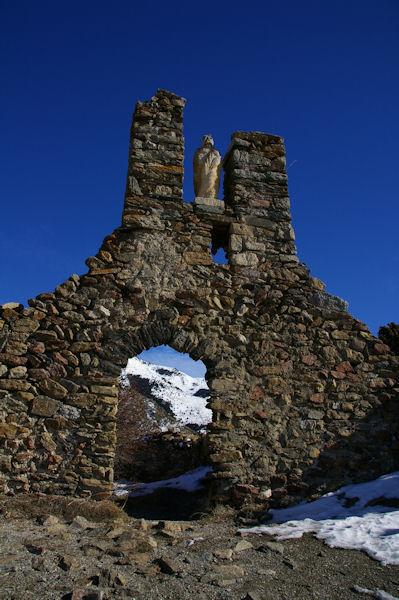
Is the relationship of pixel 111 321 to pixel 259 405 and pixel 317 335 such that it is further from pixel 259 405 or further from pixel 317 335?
pixel 317 335

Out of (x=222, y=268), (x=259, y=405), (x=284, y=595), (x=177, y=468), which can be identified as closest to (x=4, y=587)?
(x=284, y=595)

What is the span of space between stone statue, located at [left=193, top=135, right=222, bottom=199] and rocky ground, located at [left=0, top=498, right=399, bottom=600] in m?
4.75

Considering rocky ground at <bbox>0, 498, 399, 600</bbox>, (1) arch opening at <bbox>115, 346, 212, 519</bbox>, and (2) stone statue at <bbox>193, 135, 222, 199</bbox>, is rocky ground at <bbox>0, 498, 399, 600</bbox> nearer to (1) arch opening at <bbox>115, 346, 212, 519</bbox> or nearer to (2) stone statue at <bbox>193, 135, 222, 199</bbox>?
(1) arch opening at <bbox>115, 346, 212, 519</bbox>

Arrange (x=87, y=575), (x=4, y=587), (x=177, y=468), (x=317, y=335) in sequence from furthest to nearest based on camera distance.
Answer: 1. (x=177, y=468)
2. (x=317, y=335)
3. (x=87, y=575)
4. (x=4, y=587)

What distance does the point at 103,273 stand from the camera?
18.7ft

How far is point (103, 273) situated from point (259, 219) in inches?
102

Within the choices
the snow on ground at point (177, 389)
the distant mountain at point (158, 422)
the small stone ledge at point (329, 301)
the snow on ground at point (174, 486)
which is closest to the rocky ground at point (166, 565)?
the snow on ground at point (174, 486)

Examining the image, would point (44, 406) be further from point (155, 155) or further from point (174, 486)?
point (155, 155)

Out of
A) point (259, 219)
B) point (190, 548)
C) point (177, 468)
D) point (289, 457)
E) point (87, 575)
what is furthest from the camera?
point (177, 468)

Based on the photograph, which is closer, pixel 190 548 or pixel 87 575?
pixel 87 575

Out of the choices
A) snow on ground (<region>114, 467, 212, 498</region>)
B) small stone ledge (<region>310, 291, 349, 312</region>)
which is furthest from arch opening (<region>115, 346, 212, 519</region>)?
small stone ledge (<region>310, 291, 349, 312</region>)

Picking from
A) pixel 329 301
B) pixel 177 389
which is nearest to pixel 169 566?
pixel 329 301

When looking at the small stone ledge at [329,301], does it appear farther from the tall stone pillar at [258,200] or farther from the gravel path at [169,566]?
the gravel path at [169,566]

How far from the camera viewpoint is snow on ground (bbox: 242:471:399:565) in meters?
3.42
